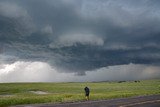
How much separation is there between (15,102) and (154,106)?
22.9 meters

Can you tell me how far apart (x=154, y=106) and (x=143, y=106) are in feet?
4.41

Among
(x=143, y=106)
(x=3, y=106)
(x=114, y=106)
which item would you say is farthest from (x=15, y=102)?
(x=143, y=106)

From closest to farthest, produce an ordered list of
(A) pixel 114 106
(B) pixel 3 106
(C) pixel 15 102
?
(A) pixel 114 106 < (B) pixel 3 106 < (C) pixel 15 102

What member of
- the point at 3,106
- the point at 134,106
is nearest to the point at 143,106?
the point at 134,106

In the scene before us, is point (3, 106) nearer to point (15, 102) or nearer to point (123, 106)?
point (15, 102)

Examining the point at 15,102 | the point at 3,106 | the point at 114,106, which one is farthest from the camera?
the point at 15,102

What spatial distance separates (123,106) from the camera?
32.9 meters

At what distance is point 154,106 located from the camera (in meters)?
33.1

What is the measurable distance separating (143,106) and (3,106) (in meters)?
19.7

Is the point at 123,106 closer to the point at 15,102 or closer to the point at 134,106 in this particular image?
the point at 134,106

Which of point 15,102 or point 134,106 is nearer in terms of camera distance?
point 134,106

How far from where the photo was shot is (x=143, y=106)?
109 ft

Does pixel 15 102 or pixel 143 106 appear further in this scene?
pixel 15 102

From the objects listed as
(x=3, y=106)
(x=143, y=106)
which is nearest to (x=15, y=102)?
(x=3, y=106)
